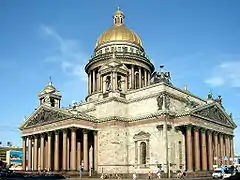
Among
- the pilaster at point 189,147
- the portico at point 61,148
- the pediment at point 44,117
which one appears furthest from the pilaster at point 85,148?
the pilaster at point 189,147

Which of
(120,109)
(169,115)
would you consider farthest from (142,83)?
(169,115)

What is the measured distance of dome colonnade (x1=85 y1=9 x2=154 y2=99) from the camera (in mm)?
83875

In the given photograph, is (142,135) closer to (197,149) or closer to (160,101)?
(160,101)

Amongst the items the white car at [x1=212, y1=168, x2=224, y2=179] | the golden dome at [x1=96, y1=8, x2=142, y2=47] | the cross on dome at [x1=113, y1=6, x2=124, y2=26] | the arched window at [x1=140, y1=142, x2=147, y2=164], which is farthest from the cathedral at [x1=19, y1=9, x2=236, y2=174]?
the cross on dome at [x1=113, y1=6, x2=124, y2=26]

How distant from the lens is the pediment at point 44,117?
6969 centimetres

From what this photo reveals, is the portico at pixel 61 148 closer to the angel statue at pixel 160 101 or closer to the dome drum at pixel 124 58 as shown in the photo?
the angel statue at pixel 160 101

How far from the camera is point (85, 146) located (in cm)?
6706

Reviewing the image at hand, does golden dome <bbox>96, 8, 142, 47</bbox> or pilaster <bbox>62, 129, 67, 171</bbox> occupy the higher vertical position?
golden dome <bbox>96, 8, 142, 47</bbox>

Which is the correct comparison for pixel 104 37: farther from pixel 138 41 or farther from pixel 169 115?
pixel 169 115

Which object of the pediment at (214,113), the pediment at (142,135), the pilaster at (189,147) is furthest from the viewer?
the pediment at (214,113)

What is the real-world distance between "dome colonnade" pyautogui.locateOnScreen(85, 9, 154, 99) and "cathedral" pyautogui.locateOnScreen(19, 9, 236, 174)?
905cm

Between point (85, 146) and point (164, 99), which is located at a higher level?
point (164, 99)

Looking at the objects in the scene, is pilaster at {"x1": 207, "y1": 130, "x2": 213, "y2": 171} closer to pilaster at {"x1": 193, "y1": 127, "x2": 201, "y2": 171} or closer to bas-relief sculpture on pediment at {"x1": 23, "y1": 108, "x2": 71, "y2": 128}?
pilaster at {"x1": 193, "y1": 127, "x2": 201, "y2": 171}

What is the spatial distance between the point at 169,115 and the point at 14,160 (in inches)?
3511
